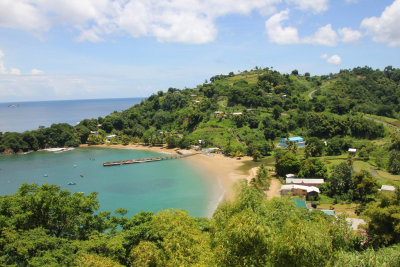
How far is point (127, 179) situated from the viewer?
143 feet

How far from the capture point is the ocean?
107 ft

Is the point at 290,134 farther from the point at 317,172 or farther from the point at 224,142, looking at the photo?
the point at 317,172

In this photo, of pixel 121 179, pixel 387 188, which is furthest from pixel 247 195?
pixel 121 179

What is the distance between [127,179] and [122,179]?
838 millimetres

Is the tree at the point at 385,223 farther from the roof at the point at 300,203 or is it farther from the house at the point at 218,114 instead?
the house at the point at 218,114

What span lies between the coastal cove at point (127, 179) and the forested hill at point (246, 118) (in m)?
7.50

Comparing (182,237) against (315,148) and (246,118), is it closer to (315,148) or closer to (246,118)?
(315,148)

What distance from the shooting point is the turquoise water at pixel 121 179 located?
107 ft

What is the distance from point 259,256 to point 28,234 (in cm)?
1194

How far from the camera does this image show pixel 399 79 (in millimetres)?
93562

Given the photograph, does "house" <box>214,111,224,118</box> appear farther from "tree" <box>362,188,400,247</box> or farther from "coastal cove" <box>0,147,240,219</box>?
"tree" <box>362,188,400,247</box>

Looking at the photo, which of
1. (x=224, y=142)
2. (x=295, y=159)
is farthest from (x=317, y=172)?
(x=224, y=142)

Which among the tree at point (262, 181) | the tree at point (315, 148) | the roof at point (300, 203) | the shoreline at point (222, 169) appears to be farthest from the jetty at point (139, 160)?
the roof at point (300, 203)

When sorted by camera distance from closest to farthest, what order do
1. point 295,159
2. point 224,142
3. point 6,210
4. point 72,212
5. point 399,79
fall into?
1. point 6,210
2. point 72,212
3. point 295,159
4. point 224,142
5. point 399,79
